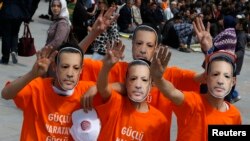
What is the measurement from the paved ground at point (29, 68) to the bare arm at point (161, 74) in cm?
341

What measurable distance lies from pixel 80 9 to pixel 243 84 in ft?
11.5

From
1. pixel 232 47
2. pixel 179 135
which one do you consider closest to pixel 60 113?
pixel 179 135

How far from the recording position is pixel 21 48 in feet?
35.3

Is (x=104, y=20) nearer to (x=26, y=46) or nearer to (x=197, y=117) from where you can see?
(x=197, y=117)

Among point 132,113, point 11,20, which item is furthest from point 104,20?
point 11,20

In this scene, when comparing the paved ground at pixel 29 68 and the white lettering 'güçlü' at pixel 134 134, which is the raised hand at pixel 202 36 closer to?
the white lettering 'güçlü' at pixel 134 134

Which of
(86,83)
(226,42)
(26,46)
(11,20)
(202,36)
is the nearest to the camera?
(86,83)

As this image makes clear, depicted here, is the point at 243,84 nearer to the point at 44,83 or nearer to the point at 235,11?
the point at 235,11

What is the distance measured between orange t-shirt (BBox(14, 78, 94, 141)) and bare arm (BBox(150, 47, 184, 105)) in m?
0.65

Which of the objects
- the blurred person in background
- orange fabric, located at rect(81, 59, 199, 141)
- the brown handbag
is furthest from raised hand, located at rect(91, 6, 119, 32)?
the blurred person in background

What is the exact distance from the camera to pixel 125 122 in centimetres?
439

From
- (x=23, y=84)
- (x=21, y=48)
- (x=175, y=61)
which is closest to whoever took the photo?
(x=23, y=84)

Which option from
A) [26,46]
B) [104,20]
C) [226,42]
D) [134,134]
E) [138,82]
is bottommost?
[134,134]

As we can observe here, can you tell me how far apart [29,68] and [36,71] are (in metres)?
6.99
